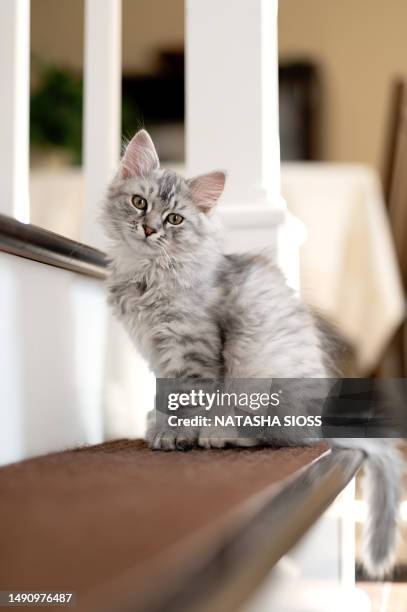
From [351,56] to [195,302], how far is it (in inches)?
134

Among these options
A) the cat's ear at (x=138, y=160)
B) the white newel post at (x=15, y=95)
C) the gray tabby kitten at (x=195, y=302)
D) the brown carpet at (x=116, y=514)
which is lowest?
the brown carpet at (x=116, y=514)

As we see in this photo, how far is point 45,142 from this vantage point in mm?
3998

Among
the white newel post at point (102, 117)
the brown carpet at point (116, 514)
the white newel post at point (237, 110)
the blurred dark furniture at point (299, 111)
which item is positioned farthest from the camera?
the blurred dark furniture at point (299, 111)

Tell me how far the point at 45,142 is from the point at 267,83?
9.20 ft

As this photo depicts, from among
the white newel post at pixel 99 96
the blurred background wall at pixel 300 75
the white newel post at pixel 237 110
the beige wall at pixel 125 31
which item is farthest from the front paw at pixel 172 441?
the beige wall at pixel 125 31

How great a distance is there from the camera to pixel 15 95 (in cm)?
130

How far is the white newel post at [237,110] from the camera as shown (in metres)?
1.40

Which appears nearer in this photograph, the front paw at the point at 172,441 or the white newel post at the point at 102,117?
the front paw at the point at 172,441

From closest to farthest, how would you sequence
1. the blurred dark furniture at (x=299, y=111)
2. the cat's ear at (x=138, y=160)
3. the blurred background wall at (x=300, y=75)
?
1. the cat's ear at (x=138, y=160)
2. the blurred background wall at (x=300, y=75)
3. the blurred dark furniture at (x=299, y=111)

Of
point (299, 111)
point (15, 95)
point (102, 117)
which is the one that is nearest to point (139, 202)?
point (15, 95)

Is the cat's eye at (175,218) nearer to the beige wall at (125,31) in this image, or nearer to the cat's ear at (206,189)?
the cat's ear at (206,189)

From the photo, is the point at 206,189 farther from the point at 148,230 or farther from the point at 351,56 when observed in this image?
the point at 351,56

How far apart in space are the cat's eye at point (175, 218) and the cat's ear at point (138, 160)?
0.10 m

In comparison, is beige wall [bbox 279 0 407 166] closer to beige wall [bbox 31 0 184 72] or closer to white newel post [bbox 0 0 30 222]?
beige wall [bbox 31 0 184 72]
